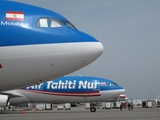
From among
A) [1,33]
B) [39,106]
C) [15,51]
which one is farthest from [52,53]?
[39,106]

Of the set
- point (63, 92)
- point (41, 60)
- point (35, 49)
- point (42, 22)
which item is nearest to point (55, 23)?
point (42, 22)

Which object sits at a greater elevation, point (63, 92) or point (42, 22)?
point (42, 22)

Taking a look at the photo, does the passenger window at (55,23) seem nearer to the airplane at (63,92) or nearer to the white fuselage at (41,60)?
the white fuselage at (41,60)

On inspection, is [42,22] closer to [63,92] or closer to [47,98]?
[63,92]

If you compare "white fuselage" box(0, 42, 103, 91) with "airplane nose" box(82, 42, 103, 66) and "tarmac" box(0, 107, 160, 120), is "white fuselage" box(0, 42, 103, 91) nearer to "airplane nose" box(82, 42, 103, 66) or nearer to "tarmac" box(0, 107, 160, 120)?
"airplane nose" box(82, 42, 103, 66)

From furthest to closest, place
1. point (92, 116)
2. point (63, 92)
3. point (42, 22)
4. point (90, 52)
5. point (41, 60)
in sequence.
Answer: point (63, 92) < point (92, 116) < point (42, 22) < point (90, 52) < point (41, 60)

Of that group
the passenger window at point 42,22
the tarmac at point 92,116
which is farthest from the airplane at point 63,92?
the passenger window at point 42,22

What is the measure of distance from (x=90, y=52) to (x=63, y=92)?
25.3 metres

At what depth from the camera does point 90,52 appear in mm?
10758

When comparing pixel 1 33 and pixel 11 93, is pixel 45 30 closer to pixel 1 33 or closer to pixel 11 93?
pixel 1 33

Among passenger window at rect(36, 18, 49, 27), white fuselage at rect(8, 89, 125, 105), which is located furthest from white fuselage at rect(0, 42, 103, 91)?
white fuselage at rect(8, 89, 125, 105)

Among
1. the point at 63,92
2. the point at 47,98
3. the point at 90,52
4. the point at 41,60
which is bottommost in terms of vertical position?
the point at 47,98

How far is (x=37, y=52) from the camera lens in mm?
10375

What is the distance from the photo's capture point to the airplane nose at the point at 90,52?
10695 mm
